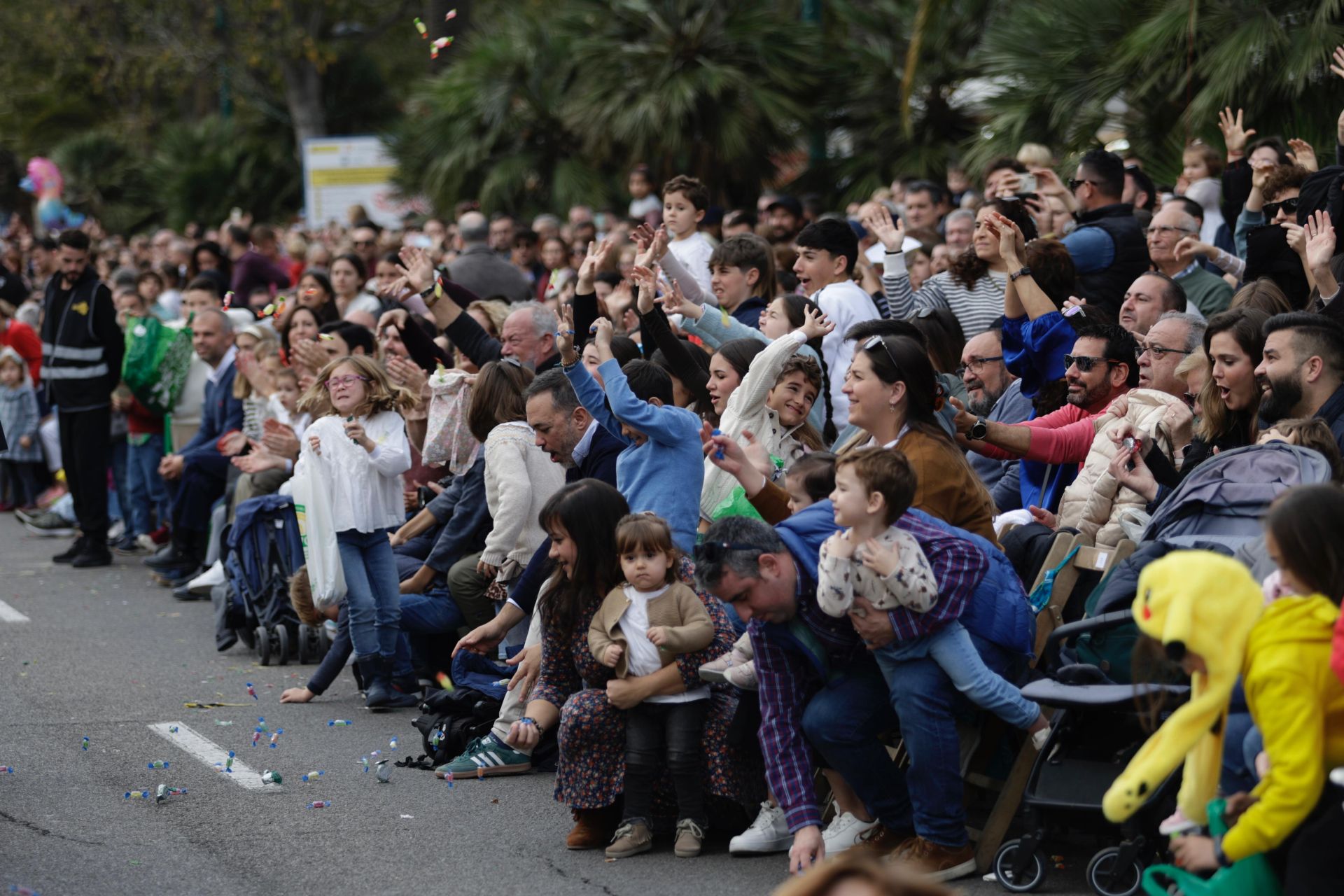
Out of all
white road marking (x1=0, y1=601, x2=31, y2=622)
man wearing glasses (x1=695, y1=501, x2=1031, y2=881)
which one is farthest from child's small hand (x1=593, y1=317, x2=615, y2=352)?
white road marking (x1=0, y1=601, x2=31, y2=622)

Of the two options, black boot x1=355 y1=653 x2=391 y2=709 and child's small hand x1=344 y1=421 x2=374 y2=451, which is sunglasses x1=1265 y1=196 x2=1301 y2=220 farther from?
black boot x1=355 y1=653 x2=391 y2=709

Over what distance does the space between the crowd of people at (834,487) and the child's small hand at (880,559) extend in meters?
0.01

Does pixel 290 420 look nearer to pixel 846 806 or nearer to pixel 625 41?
pixel 846 806

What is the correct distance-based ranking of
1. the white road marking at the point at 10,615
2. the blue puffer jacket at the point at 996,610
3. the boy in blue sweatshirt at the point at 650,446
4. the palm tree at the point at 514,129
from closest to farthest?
the blue puffer jacket at the point at 996,610 → the boy in blue sweatshirt at the point at 650,446 → the white road marking at the point at 10,615 → the palm tree at the point at 514,129

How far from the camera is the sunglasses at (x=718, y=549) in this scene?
5.37 meters

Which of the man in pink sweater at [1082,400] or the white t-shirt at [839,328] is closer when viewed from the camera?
the man in pink sweater at [1082,400]

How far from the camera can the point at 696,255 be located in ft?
32.4

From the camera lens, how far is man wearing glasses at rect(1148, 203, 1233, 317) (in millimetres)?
8375

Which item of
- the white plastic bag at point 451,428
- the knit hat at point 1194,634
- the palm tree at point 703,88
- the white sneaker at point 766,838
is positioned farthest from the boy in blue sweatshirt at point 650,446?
the palm tree at point 703,88

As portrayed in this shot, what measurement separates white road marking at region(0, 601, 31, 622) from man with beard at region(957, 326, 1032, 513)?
6.13m

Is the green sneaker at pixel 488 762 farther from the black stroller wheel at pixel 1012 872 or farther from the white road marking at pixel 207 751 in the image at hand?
the black stroller wheel at pixel 1012 872

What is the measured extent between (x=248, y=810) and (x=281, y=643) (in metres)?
2.90

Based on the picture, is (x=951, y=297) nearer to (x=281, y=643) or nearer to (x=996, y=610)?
(x=996, y=610)

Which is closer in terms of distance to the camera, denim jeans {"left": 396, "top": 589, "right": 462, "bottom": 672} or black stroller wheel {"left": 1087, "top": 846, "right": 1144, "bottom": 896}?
black stroller wheel {"left": 1087, "top": 846, "right": 1144, "bottom": 896}
